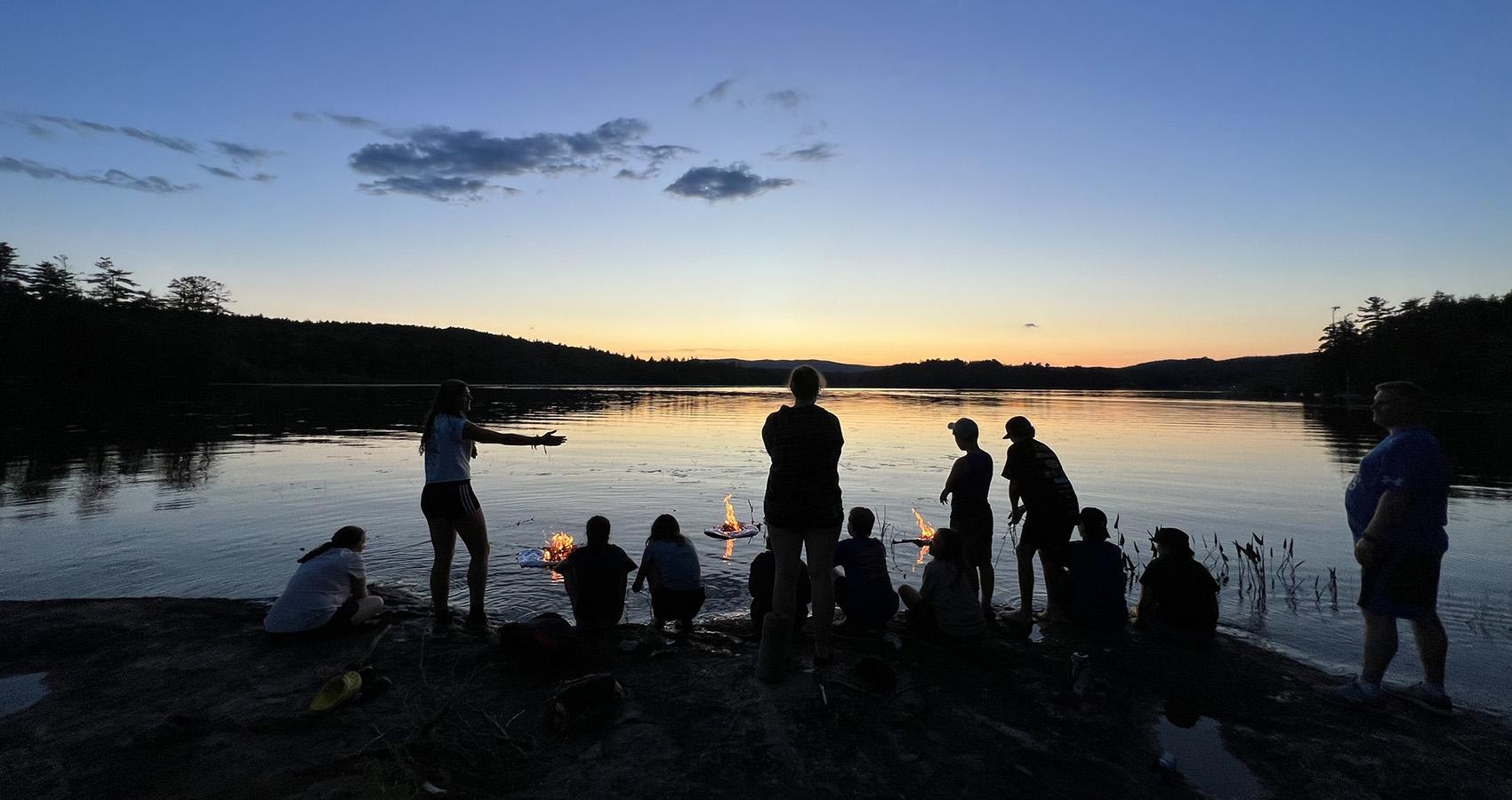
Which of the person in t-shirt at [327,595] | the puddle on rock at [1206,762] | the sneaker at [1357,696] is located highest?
the person in t-shirt at [327,595]

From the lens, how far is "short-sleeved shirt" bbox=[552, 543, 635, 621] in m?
7.55

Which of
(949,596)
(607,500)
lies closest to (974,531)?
(949,596)

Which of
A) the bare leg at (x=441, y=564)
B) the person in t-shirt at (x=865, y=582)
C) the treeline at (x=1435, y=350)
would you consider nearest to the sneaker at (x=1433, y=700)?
the person in t-shirt at (x=865, y=582)

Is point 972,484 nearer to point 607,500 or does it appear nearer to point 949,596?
point 949,596

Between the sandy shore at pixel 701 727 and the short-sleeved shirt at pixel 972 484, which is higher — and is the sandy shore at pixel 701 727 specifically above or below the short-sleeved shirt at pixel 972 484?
below

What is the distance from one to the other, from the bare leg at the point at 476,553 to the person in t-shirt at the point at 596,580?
2.96 feet

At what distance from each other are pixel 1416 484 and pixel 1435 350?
12755 centimetres

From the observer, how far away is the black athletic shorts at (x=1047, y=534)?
7953 mm

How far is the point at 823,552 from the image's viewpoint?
244 inches

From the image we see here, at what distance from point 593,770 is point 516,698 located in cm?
149

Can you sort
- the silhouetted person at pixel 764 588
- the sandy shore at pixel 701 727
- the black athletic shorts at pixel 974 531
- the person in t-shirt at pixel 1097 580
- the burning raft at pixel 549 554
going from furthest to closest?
Answer: the burning raft at pixel 549 554 → the black athletic shorts at pixel 974 531 → the person in t-shirt at pixel 1097 580 → the silhouetted person at pixel 764 588 → the sandy shore at pixel 701 727

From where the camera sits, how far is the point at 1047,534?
8.02 meters

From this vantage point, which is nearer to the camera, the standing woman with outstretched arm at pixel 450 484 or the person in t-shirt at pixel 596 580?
the standing woman with outstretched arm at pixel 450 484

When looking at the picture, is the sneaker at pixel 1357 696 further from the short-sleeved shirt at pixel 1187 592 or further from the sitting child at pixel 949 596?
the sitting child at pixel 949 596
